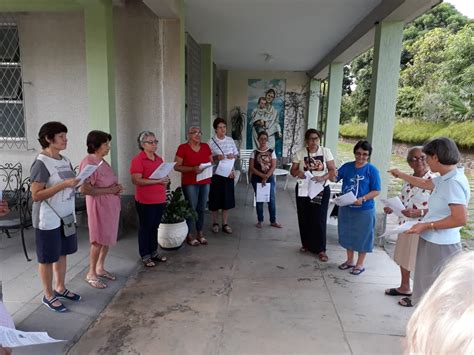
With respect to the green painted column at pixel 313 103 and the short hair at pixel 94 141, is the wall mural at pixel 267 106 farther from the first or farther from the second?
the short hair at pixel 94 141

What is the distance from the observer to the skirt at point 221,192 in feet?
15.1

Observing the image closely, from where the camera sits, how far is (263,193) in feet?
15.7

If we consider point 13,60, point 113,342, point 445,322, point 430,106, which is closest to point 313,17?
point 13,60

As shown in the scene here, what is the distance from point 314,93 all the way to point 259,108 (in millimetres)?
1646

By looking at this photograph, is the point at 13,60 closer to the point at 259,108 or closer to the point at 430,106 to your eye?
the point at 259,108

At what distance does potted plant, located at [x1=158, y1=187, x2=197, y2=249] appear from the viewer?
391cm

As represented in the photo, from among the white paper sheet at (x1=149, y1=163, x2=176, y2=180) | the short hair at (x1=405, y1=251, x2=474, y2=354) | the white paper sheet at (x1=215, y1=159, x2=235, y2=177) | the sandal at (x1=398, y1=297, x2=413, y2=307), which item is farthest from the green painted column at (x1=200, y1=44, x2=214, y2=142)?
the short hair at (x1=405, y1=251, x2=474, y2=354)

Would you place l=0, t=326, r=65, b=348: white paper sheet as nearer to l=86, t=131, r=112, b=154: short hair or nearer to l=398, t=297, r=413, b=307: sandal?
l=86, t=131, r=112, b=154: short hair

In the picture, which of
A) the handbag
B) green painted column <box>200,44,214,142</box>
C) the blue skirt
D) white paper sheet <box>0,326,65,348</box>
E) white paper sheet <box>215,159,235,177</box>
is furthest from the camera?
green painted column <box>200,44,214,142</box>

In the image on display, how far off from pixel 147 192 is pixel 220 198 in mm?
1425

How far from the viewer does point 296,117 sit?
33.6ft

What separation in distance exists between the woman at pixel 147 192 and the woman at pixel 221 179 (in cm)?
113

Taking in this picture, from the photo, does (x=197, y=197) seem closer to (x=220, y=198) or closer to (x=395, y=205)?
(x=220, y=198)

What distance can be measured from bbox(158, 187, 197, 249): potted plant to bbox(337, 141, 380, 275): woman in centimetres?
170
